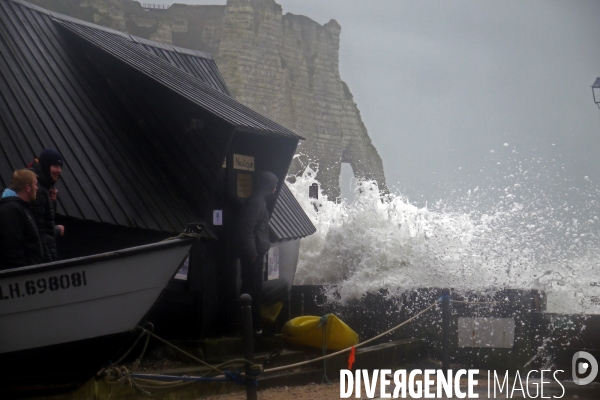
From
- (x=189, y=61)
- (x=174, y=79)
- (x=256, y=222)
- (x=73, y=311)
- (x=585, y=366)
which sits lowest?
(x=585, y=366)

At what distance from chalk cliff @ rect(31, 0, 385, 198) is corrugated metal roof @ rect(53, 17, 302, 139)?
44.7 m

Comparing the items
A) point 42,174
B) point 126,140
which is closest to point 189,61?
point 126,140

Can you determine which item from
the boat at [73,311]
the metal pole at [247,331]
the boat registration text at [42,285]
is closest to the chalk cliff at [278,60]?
the boat at [73,311]

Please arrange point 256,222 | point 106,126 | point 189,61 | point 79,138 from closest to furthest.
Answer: point 79,138 < point 256,222 < point 106,126 < point 189,61

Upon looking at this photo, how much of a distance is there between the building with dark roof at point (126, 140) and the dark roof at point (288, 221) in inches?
52.1

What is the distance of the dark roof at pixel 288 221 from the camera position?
39.8ft

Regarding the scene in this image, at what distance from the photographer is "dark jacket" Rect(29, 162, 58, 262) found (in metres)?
7.41

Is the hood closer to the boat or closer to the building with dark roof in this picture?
the building with dark roof

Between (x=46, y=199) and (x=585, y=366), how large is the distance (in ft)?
24.8

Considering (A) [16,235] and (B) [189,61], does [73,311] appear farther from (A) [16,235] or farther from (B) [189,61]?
(B) [189,61]

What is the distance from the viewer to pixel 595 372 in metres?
10.8

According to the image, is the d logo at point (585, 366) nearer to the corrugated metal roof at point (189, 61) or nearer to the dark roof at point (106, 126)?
the dark roof at point (106, 126)

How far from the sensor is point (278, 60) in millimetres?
67312

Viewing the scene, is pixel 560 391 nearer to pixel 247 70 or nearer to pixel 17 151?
pixel 17 151
